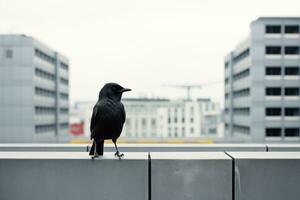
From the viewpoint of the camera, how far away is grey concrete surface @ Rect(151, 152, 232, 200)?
3.92m

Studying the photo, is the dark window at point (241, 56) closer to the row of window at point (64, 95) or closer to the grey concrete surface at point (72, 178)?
the row of window at point (64, 95)

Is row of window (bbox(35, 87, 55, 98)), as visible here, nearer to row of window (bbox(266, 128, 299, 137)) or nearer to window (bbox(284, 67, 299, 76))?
row of window (bbox(266, 128, 299, 137))

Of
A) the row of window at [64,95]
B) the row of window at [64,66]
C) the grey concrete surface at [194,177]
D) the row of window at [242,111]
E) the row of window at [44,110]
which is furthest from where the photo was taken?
the row of window at [64,95]

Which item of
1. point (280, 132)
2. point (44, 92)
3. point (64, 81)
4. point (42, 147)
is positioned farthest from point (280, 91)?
point (64, 81)

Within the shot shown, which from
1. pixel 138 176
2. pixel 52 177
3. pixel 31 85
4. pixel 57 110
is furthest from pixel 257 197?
pixel 57 110

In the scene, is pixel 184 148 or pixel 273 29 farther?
pixel 273 29

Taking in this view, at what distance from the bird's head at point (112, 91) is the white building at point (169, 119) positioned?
10587 cm

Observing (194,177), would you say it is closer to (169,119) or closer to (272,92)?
(272,92)

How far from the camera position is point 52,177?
12.9ft

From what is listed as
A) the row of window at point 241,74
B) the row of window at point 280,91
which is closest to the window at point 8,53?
the row of window at point 241,74

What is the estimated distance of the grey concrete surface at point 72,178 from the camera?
3.93 m

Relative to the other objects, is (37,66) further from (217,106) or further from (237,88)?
(217,106)

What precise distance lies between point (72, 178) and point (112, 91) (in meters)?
1.30

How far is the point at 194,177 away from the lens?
12.9 ft
